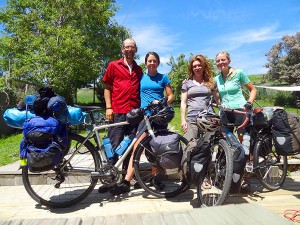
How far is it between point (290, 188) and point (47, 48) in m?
12.4

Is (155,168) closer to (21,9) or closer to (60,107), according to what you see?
(60,107)

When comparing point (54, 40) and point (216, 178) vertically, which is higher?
point (54, 40)

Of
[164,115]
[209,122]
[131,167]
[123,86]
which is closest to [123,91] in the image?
[123,86]

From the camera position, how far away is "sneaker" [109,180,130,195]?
12.6 feet

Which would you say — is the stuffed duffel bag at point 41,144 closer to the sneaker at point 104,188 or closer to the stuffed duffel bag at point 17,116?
the stuffed duffel bag at point 17,116

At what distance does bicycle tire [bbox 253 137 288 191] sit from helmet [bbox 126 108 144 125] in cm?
154

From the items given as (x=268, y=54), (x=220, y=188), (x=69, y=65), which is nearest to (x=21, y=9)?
(x=69, y=65)

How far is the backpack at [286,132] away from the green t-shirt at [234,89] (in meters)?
0.47

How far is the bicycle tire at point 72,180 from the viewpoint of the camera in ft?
11.5

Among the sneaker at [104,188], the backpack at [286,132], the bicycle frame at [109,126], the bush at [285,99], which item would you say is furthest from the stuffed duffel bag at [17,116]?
the bush at [285,99]

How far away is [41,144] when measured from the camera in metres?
3.31

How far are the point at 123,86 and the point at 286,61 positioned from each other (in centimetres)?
3922

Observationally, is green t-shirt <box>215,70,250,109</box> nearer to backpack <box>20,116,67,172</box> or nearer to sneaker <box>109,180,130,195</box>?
sneaker <box>109,180,130,195</box>

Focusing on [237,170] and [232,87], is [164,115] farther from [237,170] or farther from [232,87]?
[237,170]
